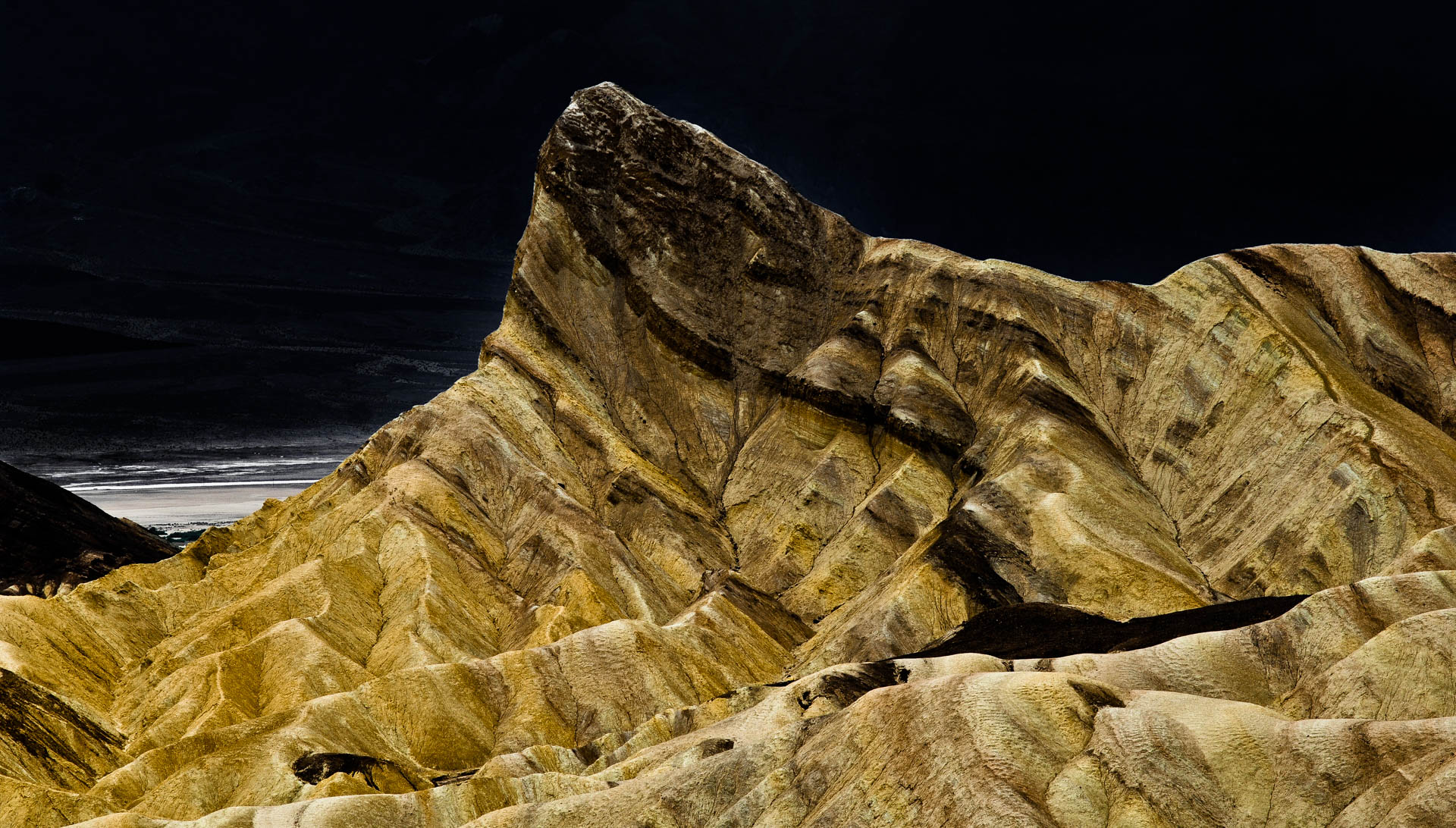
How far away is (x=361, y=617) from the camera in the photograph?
278ft

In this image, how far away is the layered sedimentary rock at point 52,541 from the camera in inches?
3944

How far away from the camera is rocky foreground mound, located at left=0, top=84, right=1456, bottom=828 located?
2101 inches

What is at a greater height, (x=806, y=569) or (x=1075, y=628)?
(x=806, y=569)

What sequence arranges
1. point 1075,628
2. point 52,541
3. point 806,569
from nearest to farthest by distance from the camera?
point 1075,628, point 806,569, point 52,541

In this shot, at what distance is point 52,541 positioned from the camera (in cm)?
10606

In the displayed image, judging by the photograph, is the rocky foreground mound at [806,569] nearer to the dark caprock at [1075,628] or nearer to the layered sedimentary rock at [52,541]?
the dark caprock at [1075,628]

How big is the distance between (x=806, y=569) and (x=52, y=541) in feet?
170

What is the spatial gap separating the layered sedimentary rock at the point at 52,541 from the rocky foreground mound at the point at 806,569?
9.67 meters

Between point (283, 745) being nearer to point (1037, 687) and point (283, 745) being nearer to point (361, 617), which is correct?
point (361, 617)

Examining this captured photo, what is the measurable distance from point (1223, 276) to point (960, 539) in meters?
32.2

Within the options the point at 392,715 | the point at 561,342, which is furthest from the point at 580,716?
the point at 561,342

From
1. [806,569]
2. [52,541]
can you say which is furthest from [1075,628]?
[52,541]

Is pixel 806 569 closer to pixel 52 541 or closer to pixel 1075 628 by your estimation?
pixel 1075 628

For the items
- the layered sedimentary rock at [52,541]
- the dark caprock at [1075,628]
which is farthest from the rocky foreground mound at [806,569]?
the layered sedimentary rock at [52,541]
